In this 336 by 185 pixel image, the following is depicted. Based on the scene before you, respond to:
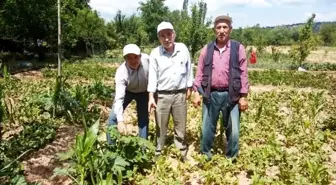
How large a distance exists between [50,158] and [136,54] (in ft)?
6.24

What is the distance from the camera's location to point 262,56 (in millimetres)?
29797

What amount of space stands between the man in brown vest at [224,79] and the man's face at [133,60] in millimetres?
768

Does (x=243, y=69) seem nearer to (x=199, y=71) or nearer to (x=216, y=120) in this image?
(x=199, y=71)

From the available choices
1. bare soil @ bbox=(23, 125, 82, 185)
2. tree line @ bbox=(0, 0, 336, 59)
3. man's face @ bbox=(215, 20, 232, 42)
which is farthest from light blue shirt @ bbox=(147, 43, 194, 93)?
tree line @ bbox=(0, 0, 336, 59)

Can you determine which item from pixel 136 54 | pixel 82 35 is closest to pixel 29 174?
pixel 136 54

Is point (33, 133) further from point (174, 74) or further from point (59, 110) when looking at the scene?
point (174, 74)

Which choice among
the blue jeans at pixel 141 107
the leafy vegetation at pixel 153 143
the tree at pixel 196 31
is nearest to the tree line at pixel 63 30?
the tree at pixel 196 31

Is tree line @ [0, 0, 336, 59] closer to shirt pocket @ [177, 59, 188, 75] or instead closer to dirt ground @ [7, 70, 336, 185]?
dirt ground @ [7, 70, 336, 185]

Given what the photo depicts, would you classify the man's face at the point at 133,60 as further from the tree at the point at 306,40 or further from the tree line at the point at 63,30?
the tree at the point at 306,40

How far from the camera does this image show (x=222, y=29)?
382 centimetres

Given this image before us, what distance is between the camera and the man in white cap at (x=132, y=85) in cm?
366

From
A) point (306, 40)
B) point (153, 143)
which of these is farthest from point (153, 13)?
point (153, 143)

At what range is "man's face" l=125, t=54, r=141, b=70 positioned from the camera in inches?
146

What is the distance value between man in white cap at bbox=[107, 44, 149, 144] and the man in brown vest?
0.65 metres
